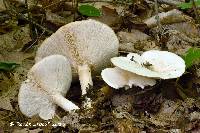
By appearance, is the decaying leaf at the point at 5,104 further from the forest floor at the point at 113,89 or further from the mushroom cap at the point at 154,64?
the mushroom cap at the point at 154,64

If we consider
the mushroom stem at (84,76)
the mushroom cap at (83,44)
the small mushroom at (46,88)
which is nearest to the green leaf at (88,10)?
the mushroom cap at (83,44)

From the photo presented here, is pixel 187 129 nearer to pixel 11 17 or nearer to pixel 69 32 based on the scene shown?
pixel 69 32

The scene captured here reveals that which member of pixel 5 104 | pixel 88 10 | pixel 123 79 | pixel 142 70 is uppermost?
pixel 88 10

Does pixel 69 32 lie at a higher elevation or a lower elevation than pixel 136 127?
higher

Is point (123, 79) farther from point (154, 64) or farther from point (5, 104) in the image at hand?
point (5, 104)

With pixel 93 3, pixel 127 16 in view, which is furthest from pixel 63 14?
pixel 127 16

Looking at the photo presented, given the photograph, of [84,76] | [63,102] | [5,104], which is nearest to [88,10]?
[84,76]
